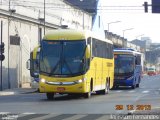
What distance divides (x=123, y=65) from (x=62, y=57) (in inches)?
739

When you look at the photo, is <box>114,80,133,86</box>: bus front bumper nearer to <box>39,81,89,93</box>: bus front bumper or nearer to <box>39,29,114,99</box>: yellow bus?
<box>39,29,114,99</box>: yellow bus

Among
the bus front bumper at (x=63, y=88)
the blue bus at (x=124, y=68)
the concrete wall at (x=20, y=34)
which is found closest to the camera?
the bus front bumper at (x=63, y=88)

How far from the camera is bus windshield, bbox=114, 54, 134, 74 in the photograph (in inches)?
1897

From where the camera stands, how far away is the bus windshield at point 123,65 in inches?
1897

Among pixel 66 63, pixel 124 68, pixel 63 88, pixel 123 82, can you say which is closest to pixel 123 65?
pixel 124 68

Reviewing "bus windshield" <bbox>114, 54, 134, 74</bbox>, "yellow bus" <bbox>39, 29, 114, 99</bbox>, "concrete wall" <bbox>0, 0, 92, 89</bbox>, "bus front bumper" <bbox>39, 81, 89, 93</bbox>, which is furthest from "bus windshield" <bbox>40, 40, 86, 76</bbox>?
"concrete wall" <bbox>0, 0, 92, 89</bbox>

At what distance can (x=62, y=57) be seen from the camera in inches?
1184

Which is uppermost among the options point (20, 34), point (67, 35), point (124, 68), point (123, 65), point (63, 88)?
point (20, 34)

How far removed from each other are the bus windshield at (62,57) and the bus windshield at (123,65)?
17947mm

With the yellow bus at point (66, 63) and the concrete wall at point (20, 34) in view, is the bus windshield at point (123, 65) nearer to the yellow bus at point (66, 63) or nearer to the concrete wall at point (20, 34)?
the concrete wall at point (20, 34)

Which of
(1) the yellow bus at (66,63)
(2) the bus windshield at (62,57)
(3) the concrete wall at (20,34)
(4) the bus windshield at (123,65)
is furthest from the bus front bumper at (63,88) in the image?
Answer: (3) the concrete wall at (20,34)

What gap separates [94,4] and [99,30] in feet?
20.0

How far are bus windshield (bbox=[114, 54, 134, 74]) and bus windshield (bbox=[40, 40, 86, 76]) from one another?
58.9 ft

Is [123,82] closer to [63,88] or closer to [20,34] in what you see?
[20,34]
